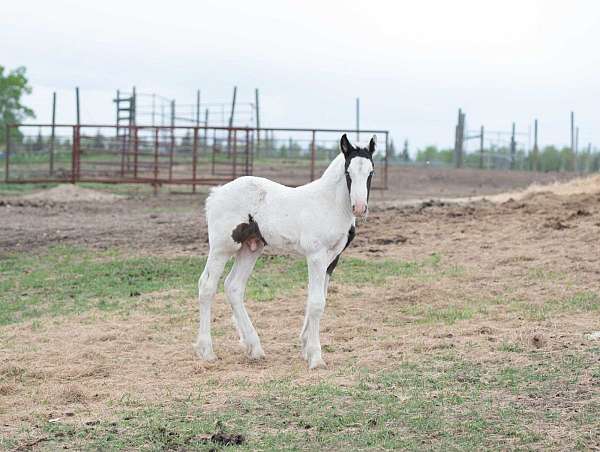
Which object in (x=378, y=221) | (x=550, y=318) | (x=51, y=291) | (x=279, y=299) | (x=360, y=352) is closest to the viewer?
(x=360, y=352)

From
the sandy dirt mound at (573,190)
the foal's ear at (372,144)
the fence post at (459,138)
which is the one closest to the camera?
the foal's ear at (372,144)

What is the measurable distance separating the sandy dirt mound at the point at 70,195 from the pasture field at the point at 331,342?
589 cm

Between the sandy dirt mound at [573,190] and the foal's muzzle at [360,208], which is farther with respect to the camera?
the sandy dirt mound at [573,190]

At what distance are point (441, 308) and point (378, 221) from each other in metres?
7.09

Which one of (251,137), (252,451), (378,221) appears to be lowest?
(252,451)

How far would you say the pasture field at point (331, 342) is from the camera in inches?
235

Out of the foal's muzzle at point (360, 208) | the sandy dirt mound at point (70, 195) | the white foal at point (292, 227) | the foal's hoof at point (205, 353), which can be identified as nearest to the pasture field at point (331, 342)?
the foal's hoof at point (205, 353)

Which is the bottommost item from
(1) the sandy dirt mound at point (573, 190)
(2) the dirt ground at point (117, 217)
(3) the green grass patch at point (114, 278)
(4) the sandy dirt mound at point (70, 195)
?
(3) the green grass patch at point (114, 278)

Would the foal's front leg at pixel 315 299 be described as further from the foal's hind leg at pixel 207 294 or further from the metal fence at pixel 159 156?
the metal fence at pixel 159 156

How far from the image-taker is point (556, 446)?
18.0 ft

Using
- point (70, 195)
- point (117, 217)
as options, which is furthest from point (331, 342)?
point (70, 195)

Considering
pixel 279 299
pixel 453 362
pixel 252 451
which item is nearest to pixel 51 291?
pixel 279 299

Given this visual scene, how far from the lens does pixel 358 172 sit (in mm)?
7609

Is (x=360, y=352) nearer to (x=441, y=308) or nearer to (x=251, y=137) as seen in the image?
(x=441, y=308)
